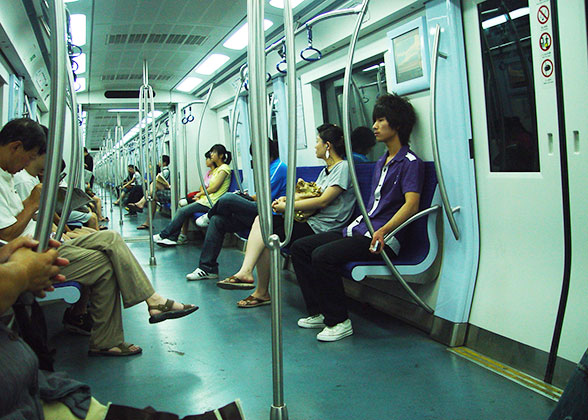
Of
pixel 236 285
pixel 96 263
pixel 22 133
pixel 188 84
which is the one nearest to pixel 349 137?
pixel 96 263

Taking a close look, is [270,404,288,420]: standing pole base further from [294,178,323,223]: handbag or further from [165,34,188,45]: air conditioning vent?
[165,34,188,45]: air conditioning vent

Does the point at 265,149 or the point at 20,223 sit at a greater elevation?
the point at 265,149

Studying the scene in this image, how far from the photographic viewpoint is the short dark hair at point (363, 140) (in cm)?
444

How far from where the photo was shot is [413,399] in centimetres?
230

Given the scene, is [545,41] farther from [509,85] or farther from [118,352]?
[118,352]

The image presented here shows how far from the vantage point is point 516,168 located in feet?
9.06

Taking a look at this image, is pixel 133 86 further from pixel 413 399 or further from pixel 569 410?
pixel 569 410

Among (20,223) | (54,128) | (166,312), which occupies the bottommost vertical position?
(166,312)

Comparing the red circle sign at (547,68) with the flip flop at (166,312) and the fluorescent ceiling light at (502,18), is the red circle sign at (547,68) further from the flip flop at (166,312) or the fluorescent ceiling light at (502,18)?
the flip flop at (166,312)

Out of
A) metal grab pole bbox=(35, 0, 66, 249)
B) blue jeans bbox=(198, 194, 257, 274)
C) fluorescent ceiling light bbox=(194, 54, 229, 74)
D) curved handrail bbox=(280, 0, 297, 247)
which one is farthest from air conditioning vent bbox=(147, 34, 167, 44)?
metal grab pole bbox=(35, 0, 66, 249)

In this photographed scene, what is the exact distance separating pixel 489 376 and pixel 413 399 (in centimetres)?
50

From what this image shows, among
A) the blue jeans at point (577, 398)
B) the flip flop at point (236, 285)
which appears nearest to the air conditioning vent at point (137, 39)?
the flip flop at point (236, 285)

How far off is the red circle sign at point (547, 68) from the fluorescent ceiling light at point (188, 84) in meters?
6.05

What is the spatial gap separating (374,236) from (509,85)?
1114mm
